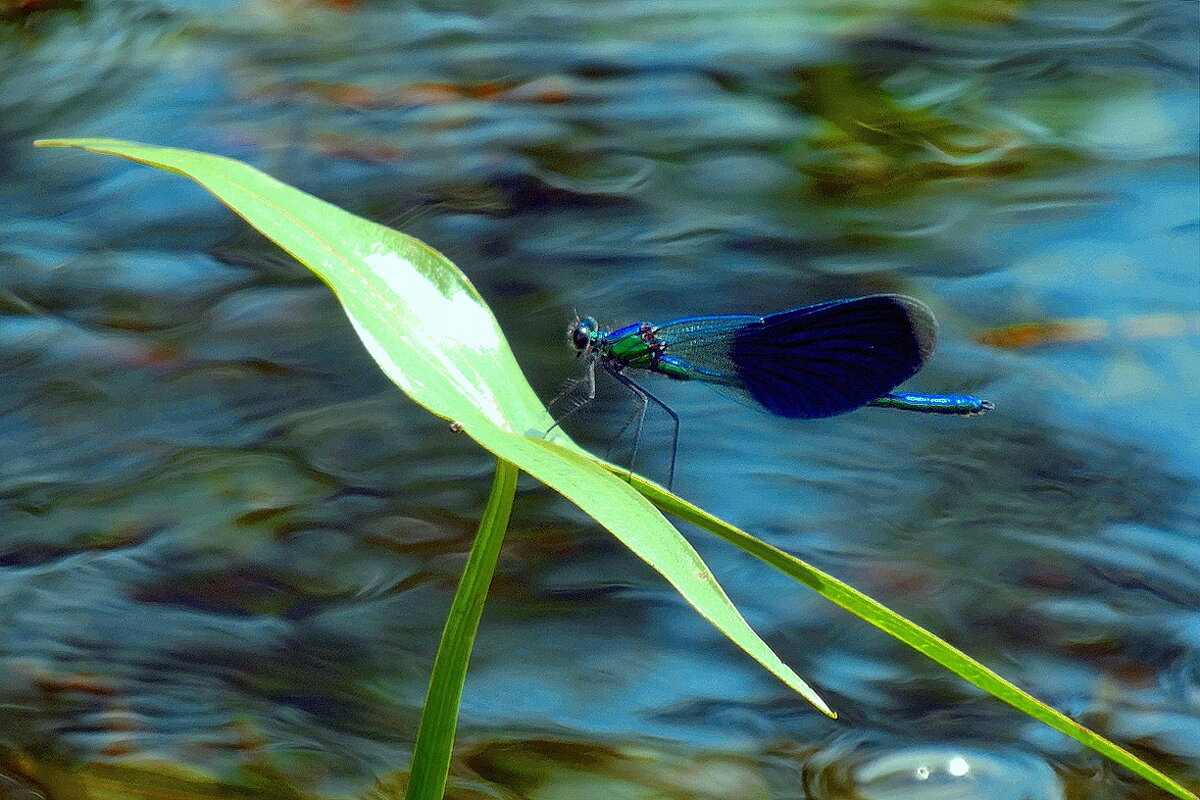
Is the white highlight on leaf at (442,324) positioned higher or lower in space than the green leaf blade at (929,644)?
higher

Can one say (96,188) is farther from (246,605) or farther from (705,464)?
(705,464)

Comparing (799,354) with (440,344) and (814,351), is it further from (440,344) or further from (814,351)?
(440,344)

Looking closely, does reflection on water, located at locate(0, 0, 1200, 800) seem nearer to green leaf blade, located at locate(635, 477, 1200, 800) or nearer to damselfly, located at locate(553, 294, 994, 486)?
damselfly, located at locate(553, 294, 994, 486)

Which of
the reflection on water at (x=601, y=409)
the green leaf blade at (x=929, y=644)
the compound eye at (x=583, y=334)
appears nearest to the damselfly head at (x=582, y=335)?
the compound eye at (x=583, y=334)

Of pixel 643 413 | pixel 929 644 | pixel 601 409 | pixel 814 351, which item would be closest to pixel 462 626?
pixel 929 644

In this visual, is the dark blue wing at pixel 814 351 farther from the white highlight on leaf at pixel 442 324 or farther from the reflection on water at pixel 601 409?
the white highlight on leaf at pixel 442 324

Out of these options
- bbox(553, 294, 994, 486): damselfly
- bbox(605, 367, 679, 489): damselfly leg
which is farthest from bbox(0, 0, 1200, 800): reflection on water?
bbox(553, 294, 994, 486): damselfly

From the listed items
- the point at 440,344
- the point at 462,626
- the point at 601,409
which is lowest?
the point at 601,409
